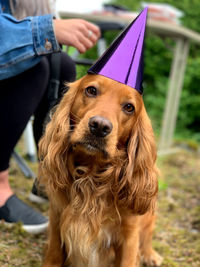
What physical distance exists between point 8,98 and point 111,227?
2.85 ft

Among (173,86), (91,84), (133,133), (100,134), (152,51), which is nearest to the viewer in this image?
(100,134)

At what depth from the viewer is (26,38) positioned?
162 centimetres

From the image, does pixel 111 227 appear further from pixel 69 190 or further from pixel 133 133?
pixel 133 133

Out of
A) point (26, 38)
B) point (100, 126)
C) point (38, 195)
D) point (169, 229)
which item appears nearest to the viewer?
point (100, 126)

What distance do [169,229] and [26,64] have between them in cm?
156

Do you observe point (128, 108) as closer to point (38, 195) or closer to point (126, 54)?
point (126, 54)

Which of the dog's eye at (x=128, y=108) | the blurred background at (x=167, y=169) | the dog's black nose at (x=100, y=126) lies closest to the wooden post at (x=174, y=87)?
the blurred background at (x=167, y=169)

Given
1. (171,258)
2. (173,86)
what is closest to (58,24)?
(171,258)

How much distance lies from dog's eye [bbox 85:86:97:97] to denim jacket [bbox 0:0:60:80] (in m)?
0.27

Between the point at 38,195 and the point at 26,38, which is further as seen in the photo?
the point at 38,195

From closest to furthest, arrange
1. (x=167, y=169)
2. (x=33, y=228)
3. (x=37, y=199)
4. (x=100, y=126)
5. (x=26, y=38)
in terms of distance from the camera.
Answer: (x=100, y=126) → (x=26, y=38) → (x=33, y=228) → (x=37, y=199) → (x=167, y=169)

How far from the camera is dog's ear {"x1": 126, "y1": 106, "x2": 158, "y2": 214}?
162 centimetres

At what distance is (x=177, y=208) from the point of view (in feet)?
9.51

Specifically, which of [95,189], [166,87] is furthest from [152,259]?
[166,87]
